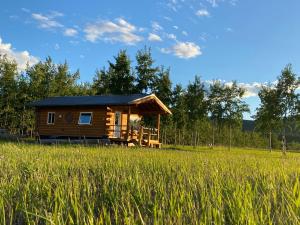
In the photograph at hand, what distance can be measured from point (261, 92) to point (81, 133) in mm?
17807

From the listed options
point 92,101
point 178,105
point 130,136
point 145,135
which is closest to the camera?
point 130,136

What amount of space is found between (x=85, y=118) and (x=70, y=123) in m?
1.44

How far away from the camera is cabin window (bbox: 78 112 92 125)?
27822 mm

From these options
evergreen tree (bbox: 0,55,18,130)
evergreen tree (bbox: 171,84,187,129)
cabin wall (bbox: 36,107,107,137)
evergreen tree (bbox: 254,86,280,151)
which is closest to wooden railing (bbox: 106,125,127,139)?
cabin wall (bbox: 36,107,107,137)

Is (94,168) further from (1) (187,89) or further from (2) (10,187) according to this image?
(1) (187,89)

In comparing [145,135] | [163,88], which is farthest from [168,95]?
[145,135]

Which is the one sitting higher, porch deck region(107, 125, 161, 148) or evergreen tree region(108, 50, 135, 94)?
evergreen tree region(108, 50, 135, 94)

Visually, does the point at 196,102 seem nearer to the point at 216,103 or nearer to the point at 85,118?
the point at 216,103

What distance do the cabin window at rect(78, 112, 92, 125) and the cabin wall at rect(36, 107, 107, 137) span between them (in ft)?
0.73

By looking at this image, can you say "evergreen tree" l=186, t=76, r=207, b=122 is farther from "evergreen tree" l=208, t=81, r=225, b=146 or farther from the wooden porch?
the wooden porch

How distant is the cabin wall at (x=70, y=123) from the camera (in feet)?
88.9

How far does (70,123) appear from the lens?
1129 inches

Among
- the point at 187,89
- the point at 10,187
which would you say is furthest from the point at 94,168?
the point at 187,89

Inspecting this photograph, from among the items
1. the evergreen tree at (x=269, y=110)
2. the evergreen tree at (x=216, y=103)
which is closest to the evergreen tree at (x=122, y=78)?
the evergreen tree at (x=216, y=103)
